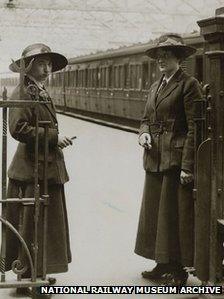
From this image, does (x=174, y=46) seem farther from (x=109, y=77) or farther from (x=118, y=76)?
(x=109, y=77)

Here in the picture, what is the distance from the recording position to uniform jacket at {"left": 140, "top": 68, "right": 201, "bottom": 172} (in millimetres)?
4926

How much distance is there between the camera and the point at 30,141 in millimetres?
4777

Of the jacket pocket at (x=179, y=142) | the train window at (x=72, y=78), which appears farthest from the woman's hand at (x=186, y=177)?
the train window at (x=72, y=78)

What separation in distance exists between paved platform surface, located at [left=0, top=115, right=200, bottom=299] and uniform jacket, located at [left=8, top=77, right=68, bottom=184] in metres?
0.85

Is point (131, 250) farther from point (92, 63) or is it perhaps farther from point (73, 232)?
point (92, 63)

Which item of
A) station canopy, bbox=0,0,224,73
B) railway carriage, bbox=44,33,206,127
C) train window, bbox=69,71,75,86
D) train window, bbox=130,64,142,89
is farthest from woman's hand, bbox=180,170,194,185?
train window, bbox=69,71,75,86

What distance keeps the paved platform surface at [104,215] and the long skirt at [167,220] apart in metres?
0.29

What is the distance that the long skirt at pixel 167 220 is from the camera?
498 centimetres

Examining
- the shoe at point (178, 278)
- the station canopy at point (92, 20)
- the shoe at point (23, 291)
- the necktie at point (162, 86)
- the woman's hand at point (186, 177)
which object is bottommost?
the shoe at point (23, 291)

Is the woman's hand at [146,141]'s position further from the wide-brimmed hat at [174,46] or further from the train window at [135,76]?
the train window at [135,76]

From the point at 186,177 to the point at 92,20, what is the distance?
36.6 meters

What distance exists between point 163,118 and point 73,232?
2.52m

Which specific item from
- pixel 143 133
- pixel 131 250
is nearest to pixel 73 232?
pixel 131 250

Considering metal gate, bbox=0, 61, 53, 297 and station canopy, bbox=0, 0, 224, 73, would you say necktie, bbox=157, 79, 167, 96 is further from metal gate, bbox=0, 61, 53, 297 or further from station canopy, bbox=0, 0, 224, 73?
station canopy, bbox=0, 0, 224, 73
